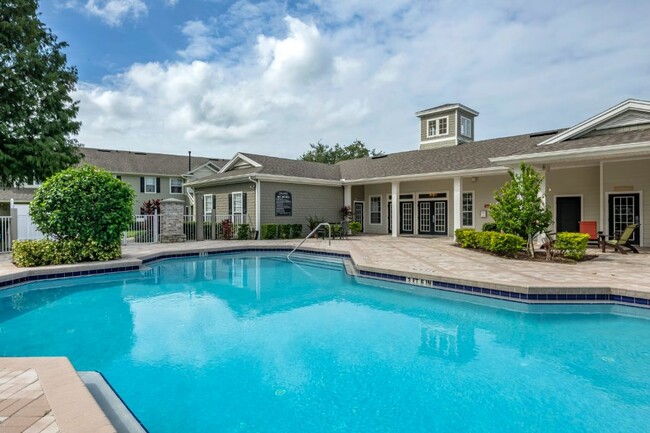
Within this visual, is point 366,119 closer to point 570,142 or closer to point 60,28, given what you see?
point 570,142

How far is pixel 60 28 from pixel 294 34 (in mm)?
11729

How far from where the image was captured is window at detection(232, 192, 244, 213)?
17.9m

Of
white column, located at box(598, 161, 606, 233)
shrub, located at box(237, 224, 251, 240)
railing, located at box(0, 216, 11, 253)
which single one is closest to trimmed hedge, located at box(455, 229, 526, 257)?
white column, located at box(598, 161, 606, 233)

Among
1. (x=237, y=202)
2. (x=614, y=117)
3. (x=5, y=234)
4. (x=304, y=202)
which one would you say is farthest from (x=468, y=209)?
Result: (x=5, y=234)

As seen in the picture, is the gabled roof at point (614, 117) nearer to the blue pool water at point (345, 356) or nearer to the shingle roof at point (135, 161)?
the blue pool water at point (345, 356)

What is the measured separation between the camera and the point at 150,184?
28797 mm

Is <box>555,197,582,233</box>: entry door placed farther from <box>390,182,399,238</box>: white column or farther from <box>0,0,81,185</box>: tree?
<box>0,0,81,185</box>: tree

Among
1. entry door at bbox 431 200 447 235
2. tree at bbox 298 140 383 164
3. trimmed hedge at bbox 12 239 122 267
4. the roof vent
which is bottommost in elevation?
trimmed hedge at bbox 12 239 122 267

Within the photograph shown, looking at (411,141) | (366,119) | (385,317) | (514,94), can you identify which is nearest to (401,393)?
(385,317)

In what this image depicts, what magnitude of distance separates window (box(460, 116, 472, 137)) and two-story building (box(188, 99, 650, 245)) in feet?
0.19

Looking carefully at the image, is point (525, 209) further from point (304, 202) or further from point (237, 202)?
point (237, 202)

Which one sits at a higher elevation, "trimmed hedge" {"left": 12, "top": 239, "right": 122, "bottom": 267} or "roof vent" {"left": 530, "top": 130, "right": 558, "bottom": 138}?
"roof vent" {"left": 530, "top": 130, "right": 558, "bottom": 138}

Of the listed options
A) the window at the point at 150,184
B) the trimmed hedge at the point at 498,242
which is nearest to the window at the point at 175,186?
the window at the point at 150,184

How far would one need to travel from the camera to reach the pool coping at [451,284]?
6559 mm
